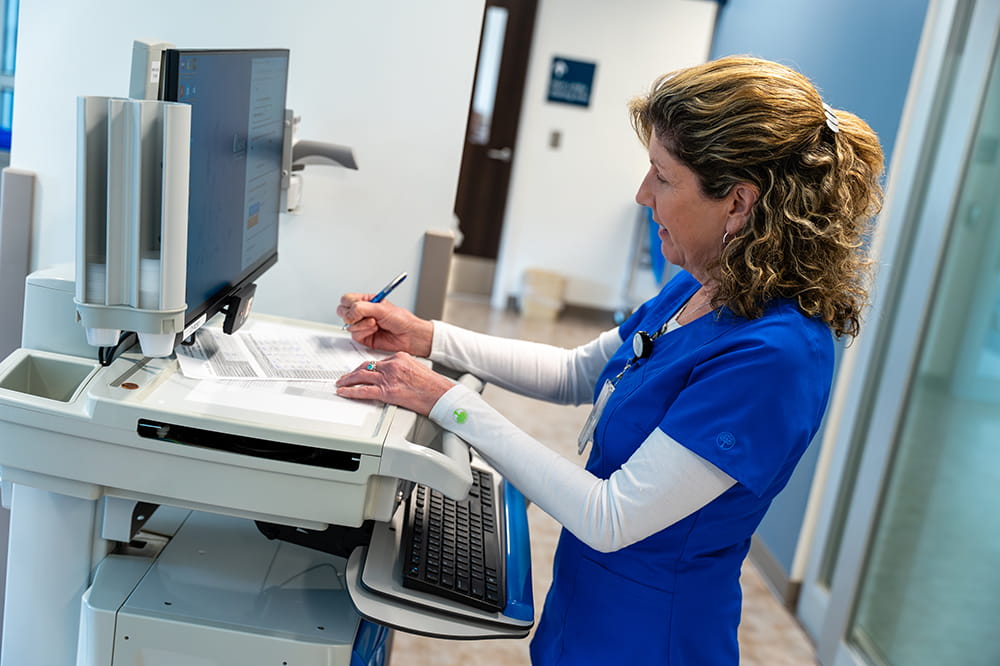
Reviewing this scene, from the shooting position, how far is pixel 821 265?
1172 millimetres

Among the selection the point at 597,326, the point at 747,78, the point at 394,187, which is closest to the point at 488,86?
the point at 597,326

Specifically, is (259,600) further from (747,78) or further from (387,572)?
(747,78)

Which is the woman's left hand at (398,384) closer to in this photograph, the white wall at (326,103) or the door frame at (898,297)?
the white wall at (326,103)

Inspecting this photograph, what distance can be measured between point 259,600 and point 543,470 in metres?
0.43

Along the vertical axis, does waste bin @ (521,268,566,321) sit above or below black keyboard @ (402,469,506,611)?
below

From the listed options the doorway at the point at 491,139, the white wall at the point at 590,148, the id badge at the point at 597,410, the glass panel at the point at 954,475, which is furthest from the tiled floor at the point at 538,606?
the doorway at the point at 491,139

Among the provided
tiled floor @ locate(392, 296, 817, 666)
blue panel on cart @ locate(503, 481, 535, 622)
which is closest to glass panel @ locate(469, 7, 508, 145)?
tiled floor @ locate(392, 296, 817, 666)

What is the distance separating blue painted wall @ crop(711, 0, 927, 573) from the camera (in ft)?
8.68

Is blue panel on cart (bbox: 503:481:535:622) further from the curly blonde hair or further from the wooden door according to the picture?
the wooden door

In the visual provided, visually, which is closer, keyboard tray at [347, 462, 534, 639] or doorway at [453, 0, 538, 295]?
keyboard tray at [347, 462, 534, 639]

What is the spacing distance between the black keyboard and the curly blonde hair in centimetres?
48

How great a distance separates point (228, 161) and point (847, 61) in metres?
2.45

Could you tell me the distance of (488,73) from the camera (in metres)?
6.04

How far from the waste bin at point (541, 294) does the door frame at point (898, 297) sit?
329cm
